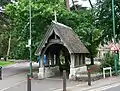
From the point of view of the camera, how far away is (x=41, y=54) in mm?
25016

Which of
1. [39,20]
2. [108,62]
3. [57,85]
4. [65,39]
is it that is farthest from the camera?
[39,20]

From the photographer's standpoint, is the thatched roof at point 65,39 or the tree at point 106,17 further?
the tree at point 106,17

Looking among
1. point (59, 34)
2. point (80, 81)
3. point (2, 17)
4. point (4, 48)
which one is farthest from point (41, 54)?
point (4, 48)

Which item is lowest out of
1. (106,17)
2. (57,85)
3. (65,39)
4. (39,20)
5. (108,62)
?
(57,85)

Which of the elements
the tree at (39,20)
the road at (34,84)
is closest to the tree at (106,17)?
the tree at (39,20)

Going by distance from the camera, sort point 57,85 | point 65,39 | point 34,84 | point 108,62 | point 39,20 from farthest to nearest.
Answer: point 39,20 → point 108,62 → point 65,39 → point 34,84 → point 57,85

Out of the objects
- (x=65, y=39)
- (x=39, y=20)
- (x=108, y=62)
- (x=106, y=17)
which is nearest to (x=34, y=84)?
(x=65, y=39)

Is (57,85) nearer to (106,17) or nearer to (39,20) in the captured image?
(39,20)

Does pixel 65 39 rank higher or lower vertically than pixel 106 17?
lower

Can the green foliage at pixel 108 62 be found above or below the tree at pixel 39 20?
below

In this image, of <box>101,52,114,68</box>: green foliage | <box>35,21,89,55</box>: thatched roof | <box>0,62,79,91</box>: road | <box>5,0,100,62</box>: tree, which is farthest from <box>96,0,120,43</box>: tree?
<box>0,62,79,91</box>: road

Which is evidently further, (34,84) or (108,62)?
(108,62)

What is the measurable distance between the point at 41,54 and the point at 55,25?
2931mm

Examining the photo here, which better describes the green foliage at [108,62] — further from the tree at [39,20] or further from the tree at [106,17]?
the tree at [106,17]
